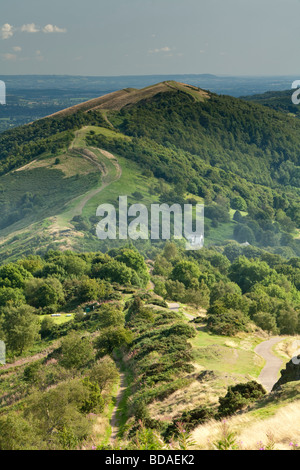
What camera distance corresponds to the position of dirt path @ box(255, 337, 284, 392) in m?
29.6

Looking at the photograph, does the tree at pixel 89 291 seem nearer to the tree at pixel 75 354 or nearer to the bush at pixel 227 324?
the bush at pixel 227 324

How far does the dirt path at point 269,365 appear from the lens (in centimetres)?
2964

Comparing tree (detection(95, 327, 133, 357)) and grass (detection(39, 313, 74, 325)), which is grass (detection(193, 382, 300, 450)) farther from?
grass (detection(39, 313, 74, 325))

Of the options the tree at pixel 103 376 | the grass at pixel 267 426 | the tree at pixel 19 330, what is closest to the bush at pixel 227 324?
the tree at pixel 103 376

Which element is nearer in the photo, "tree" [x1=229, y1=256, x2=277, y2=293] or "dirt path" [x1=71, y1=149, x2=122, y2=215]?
"tree" [x1=229, y1=256, x2=277, y2=293]

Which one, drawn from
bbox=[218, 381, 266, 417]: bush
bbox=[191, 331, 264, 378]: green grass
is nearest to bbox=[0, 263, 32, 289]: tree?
bbox=[191, 331, 264, 378]: green grass

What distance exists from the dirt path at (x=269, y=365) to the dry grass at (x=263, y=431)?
10.8 m

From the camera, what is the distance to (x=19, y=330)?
50.5 meters

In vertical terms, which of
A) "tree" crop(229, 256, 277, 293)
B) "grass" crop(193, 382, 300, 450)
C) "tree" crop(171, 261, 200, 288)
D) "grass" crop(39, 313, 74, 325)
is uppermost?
"grass" crop(193, 382, 300, 450)

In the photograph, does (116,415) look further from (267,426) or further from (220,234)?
(220,234)

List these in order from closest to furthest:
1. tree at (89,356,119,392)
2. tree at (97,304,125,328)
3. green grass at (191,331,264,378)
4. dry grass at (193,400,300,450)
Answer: dry grass at (193,400,300,450), green grass at (191,331,264,378), tree at (89,356,119,392), tree at (97,304,125,328)

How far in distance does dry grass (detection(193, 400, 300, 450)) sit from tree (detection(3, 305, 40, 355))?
3731 cm

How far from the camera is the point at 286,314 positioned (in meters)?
56.4
